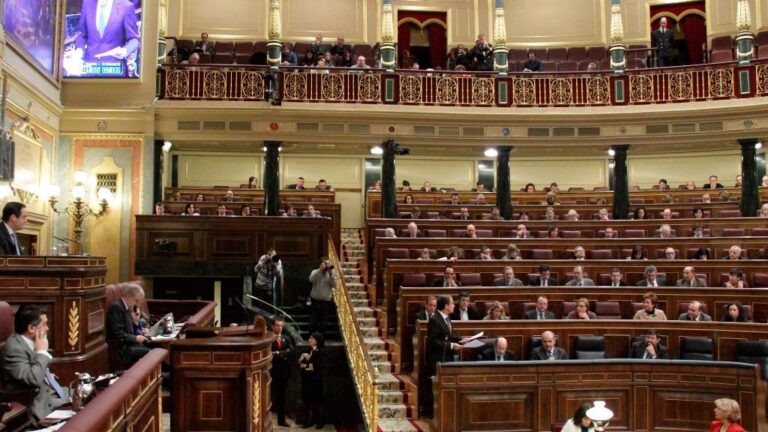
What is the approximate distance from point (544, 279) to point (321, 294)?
9.82 feet

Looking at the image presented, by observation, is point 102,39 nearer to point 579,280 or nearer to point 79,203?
point 79,203

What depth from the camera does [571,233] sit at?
12.6 meters

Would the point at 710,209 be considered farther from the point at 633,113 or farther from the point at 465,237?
the point at 465,237

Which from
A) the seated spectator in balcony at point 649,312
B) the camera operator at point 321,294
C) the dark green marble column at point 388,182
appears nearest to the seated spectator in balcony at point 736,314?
the seated spectator in balcony at point 649,312

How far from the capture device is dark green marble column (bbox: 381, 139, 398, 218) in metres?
14.4

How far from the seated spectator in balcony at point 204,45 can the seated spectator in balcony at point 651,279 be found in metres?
10.2

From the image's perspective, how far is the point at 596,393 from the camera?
7.20 m

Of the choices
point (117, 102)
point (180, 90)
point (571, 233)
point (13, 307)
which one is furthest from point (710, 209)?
point (13, 307)

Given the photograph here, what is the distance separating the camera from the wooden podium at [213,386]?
15.8 ft

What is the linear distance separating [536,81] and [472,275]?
19.6ft

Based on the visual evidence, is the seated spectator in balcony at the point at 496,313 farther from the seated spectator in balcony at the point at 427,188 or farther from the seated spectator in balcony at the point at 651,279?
the seated spectator in balcony at the point at 427,188

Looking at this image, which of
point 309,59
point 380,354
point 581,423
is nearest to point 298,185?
point 309,59

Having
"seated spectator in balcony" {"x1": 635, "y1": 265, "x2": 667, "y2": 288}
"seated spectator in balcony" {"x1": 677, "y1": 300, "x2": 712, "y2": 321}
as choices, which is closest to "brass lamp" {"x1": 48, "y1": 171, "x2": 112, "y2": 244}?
"seated spectator in balcony" {"x1": 635, "y1": 265, "x2": 667, "y2": 288}

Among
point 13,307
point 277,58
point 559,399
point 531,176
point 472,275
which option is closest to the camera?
point 13,307
